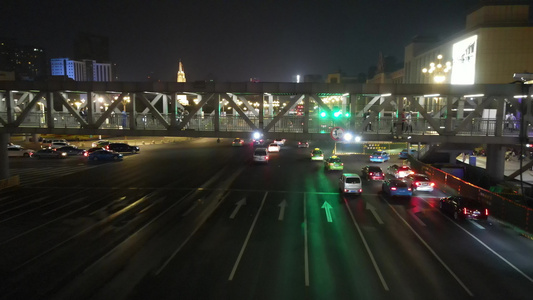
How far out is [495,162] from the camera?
1020 inches

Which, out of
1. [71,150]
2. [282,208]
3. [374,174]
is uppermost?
[71,150]

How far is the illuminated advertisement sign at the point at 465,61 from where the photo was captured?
2181 inches

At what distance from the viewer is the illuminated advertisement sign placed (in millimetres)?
55406

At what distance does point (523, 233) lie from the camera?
727 inches

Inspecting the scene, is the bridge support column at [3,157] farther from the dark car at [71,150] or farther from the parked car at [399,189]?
the parked car at [399,189]

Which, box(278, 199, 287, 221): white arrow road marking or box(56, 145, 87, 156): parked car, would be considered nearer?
box(278, 199, 287, 221): white arrow road marking

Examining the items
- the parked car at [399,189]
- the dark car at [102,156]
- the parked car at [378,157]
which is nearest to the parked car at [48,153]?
the dark car at [102,156]

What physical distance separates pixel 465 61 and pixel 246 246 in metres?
57.8

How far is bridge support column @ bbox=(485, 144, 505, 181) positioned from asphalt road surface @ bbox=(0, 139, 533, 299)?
203 inches

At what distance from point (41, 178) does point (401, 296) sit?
35.1 meters

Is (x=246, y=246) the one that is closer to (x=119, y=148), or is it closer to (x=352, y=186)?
(x=352, y=186)

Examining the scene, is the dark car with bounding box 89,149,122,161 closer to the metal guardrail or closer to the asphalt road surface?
the asphalt road surface

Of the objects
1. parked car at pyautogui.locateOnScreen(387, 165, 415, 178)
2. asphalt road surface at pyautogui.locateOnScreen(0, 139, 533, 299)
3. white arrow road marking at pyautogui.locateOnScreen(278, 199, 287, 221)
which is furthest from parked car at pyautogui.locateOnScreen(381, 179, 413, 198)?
parked car at pyautogui.locateOnScreen(387, 165, 415, 178)

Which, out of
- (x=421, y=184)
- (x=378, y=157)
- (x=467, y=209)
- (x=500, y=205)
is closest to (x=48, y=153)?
(x=378, y=157)
